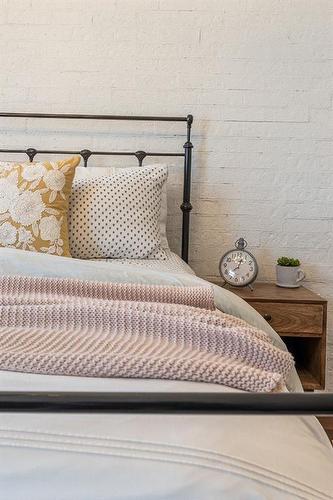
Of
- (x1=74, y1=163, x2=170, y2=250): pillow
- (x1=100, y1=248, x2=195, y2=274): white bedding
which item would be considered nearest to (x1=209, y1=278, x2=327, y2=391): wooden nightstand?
(x1=100, y1=248, x2=195, y2=274): white bedding

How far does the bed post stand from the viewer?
2.47 m

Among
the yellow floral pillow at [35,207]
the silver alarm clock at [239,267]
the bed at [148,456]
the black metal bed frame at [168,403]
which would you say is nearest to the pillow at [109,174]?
the yellow floral pillow at [35,207]

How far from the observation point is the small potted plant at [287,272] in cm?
239

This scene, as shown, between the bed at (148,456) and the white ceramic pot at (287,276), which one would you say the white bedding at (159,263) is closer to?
the white ceramic pot at (287,276)

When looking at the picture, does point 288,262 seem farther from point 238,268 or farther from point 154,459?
point 154,459

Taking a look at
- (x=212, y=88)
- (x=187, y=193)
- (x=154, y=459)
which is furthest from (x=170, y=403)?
(x=212, y=88)

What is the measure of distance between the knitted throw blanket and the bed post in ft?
4.47

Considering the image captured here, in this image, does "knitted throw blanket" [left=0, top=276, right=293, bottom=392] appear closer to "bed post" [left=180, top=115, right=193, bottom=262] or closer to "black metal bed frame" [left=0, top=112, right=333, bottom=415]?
"black metal bed frame" [left=0, top=112, right=333, bottom=415]

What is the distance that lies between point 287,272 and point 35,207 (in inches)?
41.2

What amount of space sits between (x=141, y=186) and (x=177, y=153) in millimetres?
427

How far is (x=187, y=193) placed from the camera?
250cm

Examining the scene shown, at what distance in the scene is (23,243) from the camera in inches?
75.4

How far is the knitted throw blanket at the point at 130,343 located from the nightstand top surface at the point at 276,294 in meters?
1.04

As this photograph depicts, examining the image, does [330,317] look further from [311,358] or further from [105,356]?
[105,356]
